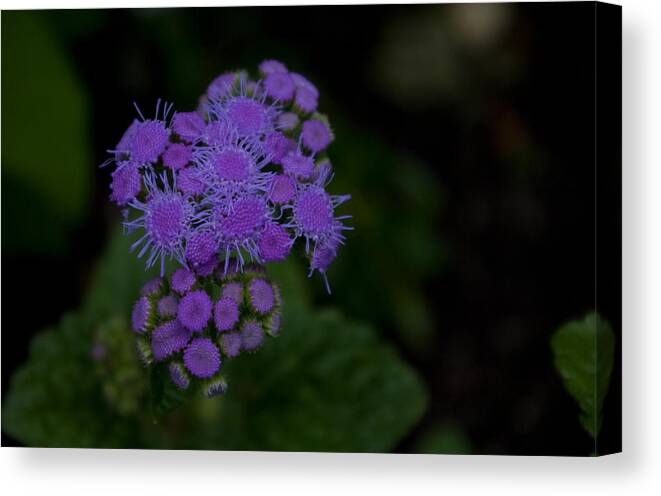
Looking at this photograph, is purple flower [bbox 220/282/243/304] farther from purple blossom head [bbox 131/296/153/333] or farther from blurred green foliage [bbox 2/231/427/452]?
blurred green foliage [bbox 2/231/427/452]

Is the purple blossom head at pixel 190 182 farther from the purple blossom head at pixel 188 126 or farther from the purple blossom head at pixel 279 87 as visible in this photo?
the purple blossom head at pixel 279 87

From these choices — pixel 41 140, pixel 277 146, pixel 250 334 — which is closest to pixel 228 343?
pixel 250 334

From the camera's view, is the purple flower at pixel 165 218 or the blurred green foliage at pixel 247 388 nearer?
the purple flower at pixel 165 218

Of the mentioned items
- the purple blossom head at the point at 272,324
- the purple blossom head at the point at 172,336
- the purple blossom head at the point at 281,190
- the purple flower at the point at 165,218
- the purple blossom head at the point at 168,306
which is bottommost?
the purple blossom head at the point at 172,336

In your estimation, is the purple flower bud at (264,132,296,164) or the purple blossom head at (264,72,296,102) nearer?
the purple flower bud at (264,132,296,164)

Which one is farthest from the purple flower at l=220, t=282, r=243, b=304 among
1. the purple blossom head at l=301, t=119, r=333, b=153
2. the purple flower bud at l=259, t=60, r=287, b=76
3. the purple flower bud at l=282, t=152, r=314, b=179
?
the purple flower bud at l=259, t=60, r=287, b=76

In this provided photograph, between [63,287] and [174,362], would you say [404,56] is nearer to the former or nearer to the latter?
[63,287]

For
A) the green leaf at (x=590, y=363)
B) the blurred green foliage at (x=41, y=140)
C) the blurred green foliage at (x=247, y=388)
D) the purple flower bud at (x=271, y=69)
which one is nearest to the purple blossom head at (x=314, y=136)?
the purple flower bud at (x=271, y=69)
